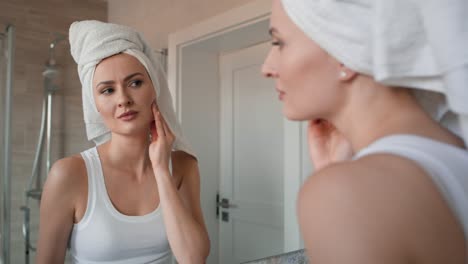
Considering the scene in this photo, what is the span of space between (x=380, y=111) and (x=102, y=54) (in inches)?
23.1

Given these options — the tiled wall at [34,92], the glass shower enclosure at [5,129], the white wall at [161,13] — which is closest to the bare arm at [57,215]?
the glass shower enclosure at [5,129]

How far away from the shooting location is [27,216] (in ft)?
4.59

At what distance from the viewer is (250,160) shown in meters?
1.23

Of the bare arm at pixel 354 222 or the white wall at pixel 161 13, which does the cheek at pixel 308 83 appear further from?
the white wall at pixel 161 13

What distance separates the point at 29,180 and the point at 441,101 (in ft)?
5.23

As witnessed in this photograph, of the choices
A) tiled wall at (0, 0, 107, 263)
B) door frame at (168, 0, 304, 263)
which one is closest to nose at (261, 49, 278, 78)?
door frame at (168, 0, 304, 263)

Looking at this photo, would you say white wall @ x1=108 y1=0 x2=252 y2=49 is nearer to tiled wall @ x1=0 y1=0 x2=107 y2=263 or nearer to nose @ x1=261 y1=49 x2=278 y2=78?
tiled wall @ x1=0 y1=0 x2=107 y2=263

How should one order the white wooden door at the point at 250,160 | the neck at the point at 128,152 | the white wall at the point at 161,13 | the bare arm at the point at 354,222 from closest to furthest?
the bare arm at the point at 354,222 → the neck at the point at 128,152 → the white wooden door at the point at 250,160 → the white wall at the point at 161,13

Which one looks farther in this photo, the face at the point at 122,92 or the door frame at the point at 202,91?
the door frame at the point at 202,91

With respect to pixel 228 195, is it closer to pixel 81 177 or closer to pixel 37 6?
pixel 81 177

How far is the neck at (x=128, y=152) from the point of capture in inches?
31.1

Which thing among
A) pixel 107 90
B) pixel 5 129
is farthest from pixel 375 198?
pixel 5 129

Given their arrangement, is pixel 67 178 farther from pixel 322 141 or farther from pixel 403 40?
pixel 403 40

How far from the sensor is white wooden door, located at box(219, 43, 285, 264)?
116cm
